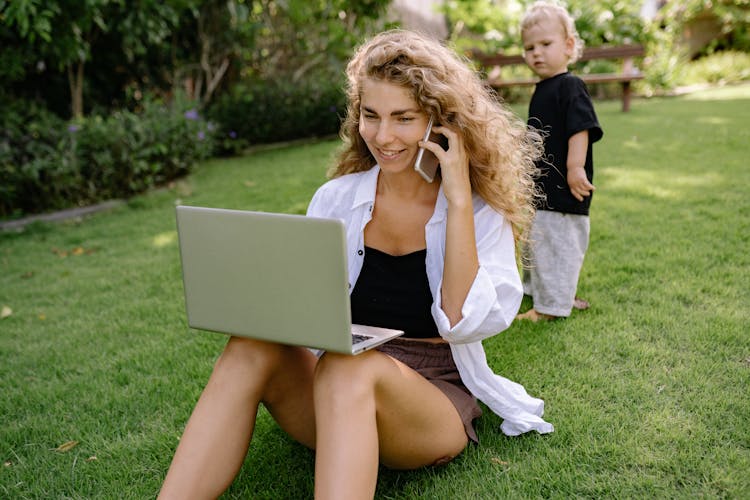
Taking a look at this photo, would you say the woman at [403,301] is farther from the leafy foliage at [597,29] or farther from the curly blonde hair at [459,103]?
the leafy foliage at [597,29]

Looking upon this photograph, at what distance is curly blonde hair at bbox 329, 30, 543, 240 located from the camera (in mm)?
1863

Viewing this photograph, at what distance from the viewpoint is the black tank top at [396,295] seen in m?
2.05

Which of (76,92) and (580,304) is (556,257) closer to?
(580,304)

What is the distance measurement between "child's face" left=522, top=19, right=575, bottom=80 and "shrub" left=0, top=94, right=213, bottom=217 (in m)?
3.96

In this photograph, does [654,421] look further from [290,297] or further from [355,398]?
[290,297]

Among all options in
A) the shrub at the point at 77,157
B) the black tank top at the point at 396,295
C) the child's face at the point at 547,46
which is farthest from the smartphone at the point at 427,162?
the shrub at the point at 77,157

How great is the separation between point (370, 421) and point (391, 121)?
81cm

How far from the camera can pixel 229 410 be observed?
181 cm

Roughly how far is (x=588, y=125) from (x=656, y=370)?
1053mm

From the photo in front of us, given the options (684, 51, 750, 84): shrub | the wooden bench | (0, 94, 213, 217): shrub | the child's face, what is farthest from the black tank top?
(684, 51, 750, 84): shrub

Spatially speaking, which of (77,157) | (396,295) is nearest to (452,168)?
(396,295)

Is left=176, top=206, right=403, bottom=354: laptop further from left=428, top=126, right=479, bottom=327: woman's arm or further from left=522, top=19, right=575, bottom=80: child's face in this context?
left=522, top=19, right=575, bottom=80: child's face

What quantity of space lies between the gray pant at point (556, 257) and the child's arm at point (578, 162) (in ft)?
0.56

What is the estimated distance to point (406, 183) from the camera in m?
2.12
